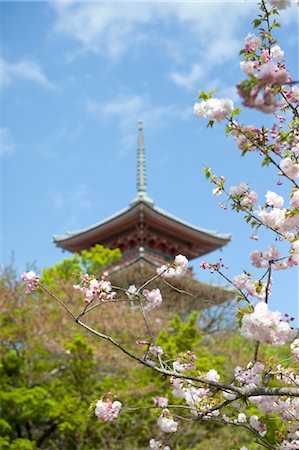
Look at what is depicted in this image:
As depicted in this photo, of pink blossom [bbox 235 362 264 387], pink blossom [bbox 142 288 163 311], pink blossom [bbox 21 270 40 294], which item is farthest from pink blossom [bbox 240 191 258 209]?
pink blossom [bbox 21 270 40 294]

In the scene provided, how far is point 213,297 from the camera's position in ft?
65.9

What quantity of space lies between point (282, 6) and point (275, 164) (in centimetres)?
114

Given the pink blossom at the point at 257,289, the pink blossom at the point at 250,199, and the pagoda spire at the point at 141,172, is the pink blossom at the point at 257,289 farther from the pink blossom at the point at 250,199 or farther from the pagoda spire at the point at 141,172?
the pagoda spire at the point at 141,172

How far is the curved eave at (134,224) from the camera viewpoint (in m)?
22.4

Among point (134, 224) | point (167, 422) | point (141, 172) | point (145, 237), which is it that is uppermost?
point (141, 172)

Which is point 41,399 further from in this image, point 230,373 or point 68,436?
point 230,373

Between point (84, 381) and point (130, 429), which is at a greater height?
point (84, 381)

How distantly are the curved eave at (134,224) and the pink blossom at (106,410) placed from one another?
18153 millimetres

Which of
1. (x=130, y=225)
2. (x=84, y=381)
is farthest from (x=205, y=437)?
(x=130, y=225)

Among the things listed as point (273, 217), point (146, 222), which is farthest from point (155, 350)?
point (146, 222)

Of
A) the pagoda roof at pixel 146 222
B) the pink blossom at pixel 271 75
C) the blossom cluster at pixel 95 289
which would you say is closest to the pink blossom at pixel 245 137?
the blossom cluster at pixel 95 289

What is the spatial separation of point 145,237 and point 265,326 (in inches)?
804

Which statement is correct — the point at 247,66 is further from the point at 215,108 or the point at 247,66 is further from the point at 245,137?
the point at 215,108

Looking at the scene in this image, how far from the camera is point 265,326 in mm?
2838
